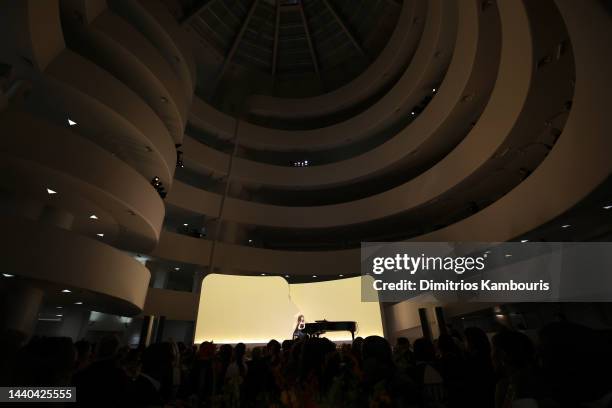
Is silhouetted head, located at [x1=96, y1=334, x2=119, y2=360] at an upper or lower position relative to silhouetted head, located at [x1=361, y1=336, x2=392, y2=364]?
lower

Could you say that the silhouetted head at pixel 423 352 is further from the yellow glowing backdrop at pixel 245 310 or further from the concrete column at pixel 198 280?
the concrete column at pixel 198 280

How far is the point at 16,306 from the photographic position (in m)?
8.31

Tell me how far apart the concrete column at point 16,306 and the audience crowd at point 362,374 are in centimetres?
747

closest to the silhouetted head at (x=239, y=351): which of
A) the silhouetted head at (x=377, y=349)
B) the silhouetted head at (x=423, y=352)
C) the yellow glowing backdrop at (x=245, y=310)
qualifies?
the yellow glowing backdrop at (x=245, y=310)

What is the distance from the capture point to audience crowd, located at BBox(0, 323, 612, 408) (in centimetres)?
140

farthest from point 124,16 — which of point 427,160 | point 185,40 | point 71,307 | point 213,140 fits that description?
point 427,160

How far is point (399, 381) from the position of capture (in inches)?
61.5

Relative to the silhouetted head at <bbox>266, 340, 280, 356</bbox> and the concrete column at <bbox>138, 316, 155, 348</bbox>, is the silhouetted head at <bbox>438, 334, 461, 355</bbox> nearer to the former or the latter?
the silhouetted head at <bbox>266, 340, 280, 356</bbox>

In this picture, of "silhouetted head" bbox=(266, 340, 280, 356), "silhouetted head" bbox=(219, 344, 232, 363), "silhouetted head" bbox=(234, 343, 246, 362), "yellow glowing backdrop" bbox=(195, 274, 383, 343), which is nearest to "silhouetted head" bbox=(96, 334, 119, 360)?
"silhouetted head" bbox=(219, 344, 232, 363)

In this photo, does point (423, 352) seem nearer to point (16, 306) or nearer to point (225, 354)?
point (225, 354)

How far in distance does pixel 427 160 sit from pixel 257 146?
1003 cm

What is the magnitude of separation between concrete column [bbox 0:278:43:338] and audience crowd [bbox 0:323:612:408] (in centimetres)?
747

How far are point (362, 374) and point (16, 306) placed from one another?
34.6ft

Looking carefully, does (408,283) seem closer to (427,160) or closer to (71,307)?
(427,160)
